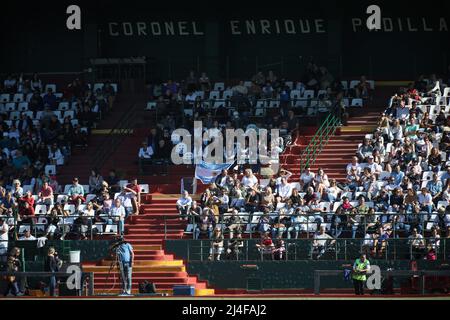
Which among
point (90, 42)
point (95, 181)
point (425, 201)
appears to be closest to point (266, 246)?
point (425, 201)

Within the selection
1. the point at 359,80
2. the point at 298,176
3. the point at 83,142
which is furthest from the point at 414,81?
the point at 83,142

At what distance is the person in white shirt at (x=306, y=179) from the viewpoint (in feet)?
120

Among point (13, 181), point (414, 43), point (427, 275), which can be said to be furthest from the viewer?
point (414, 43)

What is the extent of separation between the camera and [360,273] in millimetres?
31906

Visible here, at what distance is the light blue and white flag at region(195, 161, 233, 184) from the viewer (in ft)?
125

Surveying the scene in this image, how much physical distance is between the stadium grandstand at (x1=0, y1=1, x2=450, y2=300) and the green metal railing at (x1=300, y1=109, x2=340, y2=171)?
7 cm

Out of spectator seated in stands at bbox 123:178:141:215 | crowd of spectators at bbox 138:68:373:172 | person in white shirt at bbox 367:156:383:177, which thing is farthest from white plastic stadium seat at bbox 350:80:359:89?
spectator seated in stands at bbox 123:178:141:215

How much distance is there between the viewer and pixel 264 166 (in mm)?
38219

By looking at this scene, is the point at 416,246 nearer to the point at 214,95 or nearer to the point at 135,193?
the point at 135,193

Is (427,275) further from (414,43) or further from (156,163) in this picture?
(414,43)

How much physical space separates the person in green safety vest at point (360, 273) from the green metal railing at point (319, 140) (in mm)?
6692

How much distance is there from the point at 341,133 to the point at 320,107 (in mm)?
1057

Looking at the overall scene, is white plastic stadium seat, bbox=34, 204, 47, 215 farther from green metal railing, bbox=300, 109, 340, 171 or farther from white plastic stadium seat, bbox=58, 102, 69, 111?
green metal railing, bbox=300, 109, 340, 171

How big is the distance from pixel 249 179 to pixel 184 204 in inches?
70.3
